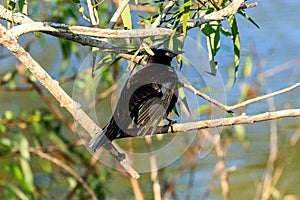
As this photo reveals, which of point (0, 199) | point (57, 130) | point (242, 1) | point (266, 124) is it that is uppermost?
point (242, 1)

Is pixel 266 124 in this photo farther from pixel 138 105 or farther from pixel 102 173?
pixel 138 105

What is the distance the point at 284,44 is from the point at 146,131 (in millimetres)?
3510

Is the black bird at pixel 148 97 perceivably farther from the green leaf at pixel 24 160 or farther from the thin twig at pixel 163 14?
the green leaf at pixel 24 160

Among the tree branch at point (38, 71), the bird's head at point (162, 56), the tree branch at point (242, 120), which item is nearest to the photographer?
the tree branch at point (38, 71)

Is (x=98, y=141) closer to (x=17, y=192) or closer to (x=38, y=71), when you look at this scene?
(x=38, y=71)

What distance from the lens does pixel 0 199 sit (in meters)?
3.94

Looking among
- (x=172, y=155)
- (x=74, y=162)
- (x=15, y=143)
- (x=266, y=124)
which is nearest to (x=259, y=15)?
(x=266, y=124)

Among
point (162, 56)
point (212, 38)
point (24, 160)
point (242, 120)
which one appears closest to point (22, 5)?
point (162, 56)

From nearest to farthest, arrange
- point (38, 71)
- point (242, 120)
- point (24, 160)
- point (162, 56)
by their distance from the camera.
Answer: point (38, 71)
point (242, 120)
point (162, 56)
point (24, 160)

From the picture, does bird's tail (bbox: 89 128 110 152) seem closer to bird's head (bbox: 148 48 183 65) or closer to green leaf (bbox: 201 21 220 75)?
bird's head (bbox: 148 48 183 65)

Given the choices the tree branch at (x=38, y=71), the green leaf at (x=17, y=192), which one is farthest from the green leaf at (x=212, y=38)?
the green leaf at (x=17, y=192)

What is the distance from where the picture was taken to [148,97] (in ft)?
6.44

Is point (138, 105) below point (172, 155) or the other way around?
the other way around

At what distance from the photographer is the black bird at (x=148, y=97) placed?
6.26ft
